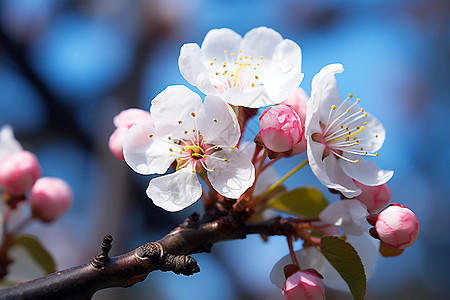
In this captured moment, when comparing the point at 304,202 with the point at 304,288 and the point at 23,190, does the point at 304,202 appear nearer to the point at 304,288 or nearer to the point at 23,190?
the point at 304,288

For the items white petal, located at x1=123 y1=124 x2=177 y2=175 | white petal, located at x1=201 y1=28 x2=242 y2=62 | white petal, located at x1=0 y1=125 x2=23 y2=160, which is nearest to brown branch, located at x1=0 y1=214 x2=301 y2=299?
white petal, located at x1=123 y1=124 x2=177 y2=175

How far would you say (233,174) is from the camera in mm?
758

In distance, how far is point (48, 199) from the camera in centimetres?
106

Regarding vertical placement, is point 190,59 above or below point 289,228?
above

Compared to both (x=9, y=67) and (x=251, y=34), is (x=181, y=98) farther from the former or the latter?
(x=9, y=67)

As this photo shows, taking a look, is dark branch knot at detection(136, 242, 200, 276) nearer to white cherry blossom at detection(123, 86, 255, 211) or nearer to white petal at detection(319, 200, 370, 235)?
white cherry blossom at detection(123, 86, 255, 211)

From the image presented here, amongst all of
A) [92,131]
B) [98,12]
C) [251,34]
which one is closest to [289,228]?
[251,34]

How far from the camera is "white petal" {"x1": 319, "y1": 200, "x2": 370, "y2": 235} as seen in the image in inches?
31.0

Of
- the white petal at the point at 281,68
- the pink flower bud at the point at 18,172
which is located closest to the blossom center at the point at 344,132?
the white petal at the point at 281,68

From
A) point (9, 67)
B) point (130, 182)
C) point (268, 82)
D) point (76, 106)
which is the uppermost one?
point (268, 82)

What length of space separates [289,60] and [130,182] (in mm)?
2334

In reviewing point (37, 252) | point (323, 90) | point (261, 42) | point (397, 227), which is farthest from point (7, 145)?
point (397, 227)

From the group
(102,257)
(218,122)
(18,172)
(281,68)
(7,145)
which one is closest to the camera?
(102,257)

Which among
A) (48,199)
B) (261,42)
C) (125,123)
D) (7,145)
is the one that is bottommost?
(48,199)
